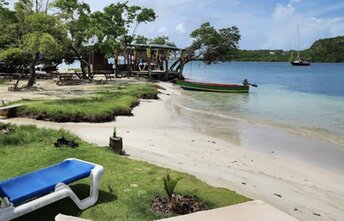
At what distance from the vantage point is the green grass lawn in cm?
568

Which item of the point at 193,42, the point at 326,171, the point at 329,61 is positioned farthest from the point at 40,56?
the point at 329,61

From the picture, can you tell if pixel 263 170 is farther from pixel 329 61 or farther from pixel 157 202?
pixel 329 61

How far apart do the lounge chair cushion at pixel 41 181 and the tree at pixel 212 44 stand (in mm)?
35104

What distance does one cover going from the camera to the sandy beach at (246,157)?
7.54 metres

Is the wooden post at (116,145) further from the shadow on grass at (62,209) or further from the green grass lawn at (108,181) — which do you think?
the shadow on grass at (62,209)

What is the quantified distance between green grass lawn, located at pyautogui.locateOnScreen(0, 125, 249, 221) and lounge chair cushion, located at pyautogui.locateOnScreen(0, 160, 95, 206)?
1.46ft

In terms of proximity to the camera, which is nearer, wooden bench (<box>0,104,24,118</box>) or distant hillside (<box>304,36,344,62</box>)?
wooden bench (<box>0,104,24,118</box>)

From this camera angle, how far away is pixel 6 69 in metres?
35.8

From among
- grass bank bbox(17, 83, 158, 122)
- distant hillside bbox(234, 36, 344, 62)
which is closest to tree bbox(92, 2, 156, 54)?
grass bank bbox(17, 83, 158, 122)

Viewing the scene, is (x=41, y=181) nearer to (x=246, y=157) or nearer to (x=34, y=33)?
(x=246, y=157)

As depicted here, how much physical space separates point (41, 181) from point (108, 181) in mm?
1463

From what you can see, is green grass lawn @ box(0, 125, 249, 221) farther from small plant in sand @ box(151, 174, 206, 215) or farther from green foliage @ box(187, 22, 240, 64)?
green foliage @ box(187, 22, 240, 64)

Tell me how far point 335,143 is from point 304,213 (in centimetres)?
812

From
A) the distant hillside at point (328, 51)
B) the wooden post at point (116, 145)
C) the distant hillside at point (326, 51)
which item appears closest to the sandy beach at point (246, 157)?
the wooden post at point (116, 145)
